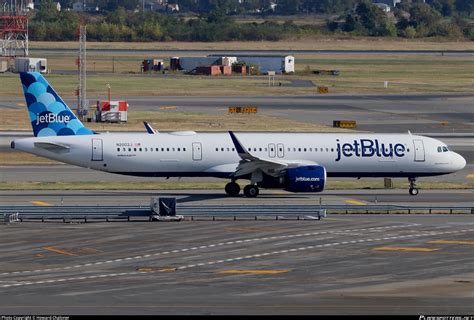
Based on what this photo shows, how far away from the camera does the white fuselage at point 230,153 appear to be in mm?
62219

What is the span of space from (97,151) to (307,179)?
11.9 meters

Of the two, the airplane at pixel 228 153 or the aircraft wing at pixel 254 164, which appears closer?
the aircraft wing at pixel 254 164

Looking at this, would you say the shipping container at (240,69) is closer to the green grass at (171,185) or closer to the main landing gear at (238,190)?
the green grass at (171,185)

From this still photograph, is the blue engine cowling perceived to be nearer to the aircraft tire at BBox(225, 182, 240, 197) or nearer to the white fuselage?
the white fuselage

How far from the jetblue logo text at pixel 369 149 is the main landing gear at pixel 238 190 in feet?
17.4

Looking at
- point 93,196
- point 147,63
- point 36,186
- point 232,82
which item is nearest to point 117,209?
point 93,196


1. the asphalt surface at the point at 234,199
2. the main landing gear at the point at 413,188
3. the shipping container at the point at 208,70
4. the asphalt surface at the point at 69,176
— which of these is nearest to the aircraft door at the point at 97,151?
the asphalt surface at the point at 234,199

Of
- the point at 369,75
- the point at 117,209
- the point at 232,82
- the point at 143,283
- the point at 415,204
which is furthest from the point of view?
the point at 369,75

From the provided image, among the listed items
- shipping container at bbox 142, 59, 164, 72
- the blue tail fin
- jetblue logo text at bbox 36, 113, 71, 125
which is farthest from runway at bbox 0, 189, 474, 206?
shipping container at bbox 142, 59, 164, 72

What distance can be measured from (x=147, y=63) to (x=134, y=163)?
360ft

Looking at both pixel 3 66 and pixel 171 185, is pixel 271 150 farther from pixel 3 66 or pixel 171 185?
pixel 3 66

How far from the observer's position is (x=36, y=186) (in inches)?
2601

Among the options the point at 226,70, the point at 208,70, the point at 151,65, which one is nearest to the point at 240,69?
the point at 226,70

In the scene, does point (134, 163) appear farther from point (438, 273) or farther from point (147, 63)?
point (147, 63)
